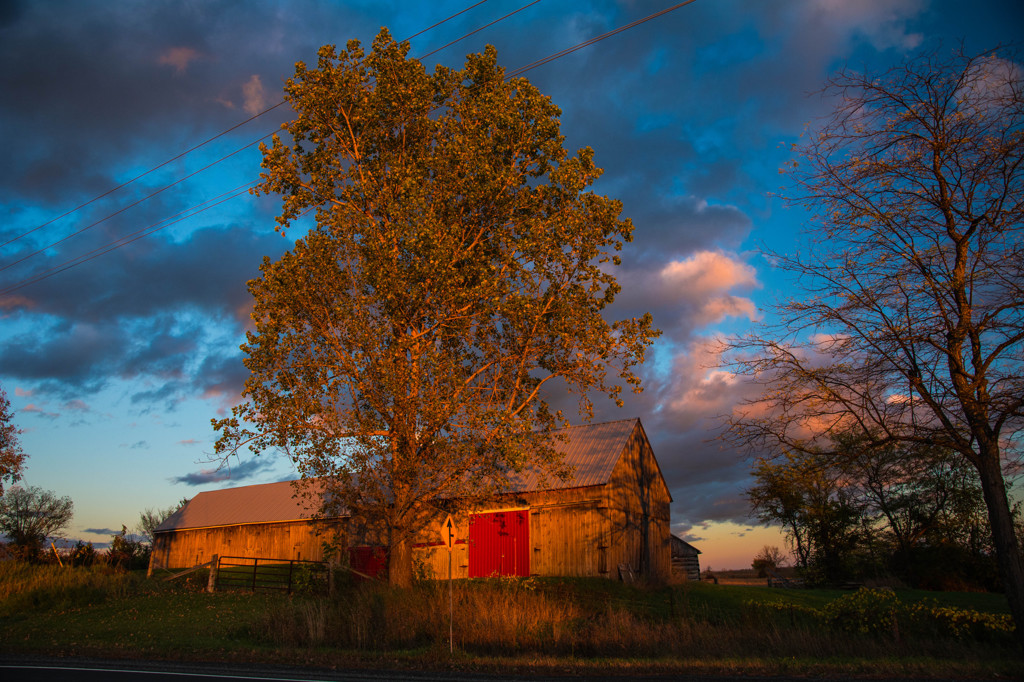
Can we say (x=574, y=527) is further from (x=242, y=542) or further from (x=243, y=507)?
(x=243, y=507)

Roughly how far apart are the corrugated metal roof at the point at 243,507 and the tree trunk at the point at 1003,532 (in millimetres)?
31687

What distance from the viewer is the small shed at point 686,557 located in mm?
39062

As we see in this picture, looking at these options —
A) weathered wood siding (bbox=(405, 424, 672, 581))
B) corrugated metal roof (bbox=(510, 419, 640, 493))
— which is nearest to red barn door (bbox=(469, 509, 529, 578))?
weathered wood siding (bbox=(405, 424, 672, 581))

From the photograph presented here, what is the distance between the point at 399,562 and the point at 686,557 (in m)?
25.5

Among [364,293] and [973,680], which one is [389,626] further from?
[973,680]

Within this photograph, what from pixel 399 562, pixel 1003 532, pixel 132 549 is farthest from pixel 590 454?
pixel 132 549

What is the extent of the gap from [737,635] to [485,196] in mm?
13804

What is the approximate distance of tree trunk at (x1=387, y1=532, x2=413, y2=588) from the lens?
20.0 meters

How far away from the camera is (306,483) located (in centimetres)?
2039

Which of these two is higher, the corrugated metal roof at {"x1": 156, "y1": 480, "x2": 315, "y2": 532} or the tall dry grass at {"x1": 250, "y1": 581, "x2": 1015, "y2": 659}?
the corrugated metal roof at {"x1": 156, "y1": 480, "x2": 315, "y2": 532}

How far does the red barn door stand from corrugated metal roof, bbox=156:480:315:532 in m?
11.5

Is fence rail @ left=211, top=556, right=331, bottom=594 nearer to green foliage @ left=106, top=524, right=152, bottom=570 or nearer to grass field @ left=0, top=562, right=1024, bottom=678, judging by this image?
grass field @ left=0, top=562, right=1024, bottom=678

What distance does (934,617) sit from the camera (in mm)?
15203

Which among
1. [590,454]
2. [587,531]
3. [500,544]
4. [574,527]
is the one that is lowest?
[500,544]
